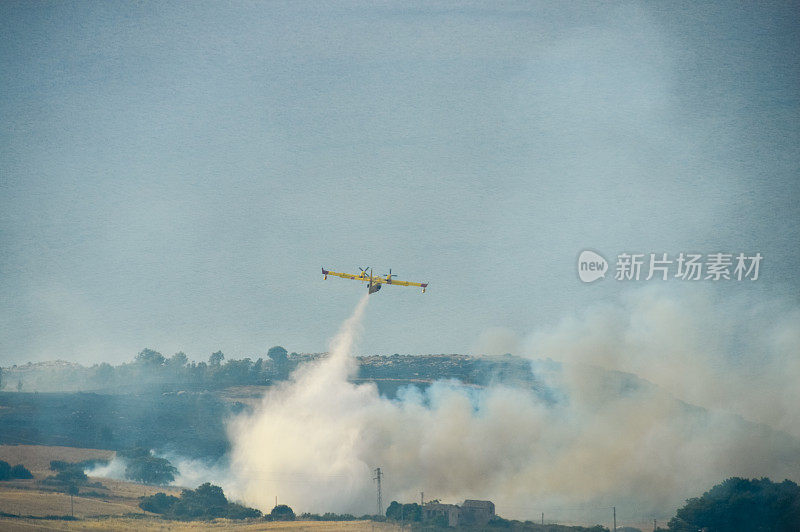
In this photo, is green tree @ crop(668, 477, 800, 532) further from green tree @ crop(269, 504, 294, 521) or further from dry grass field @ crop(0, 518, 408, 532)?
green tree @ crop(269, 504, 294, 521)

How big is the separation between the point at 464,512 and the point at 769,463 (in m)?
66.6

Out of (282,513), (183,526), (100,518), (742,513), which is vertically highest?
(742,513)

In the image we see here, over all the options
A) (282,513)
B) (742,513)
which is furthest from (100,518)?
(742,513)

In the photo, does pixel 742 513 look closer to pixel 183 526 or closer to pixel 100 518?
pixel 183 526

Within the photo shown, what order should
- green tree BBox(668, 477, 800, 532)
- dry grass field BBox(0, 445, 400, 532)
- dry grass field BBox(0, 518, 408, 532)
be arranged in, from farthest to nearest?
dry grass field BBox(0, 445, 400, 532)
dry grass field BBox(0, 518, 408, 532)
green tree BBox(668, 477, 800, 532)

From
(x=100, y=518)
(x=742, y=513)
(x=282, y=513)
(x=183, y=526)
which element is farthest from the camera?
(x=282, y=513)

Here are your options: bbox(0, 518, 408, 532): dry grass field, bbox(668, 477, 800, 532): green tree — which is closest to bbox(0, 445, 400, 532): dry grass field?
bbox(0, 518, 408, 532): dry grass field

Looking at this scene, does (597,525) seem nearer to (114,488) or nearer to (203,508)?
(203,508)

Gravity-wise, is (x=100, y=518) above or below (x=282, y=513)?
below

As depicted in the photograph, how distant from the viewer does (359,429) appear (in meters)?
198

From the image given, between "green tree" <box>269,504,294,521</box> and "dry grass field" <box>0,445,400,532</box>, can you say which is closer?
"dry grass field" <box>0,445,400,532</box>

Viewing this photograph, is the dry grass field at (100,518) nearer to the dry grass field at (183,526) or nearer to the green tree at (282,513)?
the dry grass field at (183,526)

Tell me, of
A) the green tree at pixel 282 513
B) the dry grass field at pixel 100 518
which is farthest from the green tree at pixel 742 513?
the green tree at pixel 282 513

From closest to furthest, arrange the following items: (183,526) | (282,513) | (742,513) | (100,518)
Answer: (742,513), (183,526), (100,518), (282,513)
